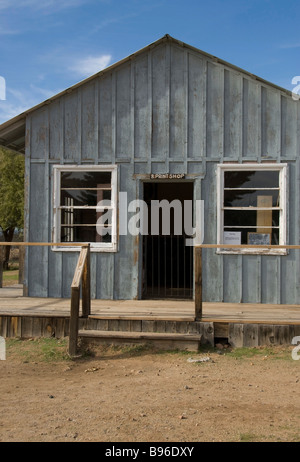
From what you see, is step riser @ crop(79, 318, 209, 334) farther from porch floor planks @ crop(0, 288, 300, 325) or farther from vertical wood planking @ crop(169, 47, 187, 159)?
vertical wood planking @ crop(169, 47, 187, 159)

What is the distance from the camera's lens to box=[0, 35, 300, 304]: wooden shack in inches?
356

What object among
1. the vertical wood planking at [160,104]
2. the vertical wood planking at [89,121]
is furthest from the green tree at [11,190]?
the vertical wood planking at [160,104]

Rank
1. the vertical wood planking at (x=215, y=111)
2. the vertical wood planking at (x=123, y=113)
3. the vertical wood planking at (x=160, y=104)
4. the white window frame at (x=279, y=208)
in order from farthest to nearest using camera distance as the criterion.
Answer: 1. the vertical wood planking at (x=123, y=113)
2. the vertical wood planking at (x=160, y=104)
3. the vertical wood planking at (x=215, y=111)
4. the white window frame at (x=279, y=208)

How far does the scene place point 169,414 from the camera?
15.5 ft

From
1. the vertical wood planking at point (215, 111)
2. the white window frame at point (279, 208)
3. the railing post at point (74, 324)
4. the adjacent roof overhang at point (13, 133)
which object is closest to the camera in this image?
the railing post at point (74, 324)

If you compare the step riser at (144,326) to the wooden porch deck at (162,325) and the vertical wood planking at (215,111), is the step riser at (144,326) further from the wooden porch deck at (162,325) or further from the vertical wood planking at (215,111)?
the vertical wood planking at (215,111)

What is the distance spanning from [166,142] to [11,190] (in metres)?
19.7

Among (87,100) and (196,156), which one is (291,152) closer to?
(196,156)

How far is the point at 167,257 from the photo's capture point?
11.6 meters

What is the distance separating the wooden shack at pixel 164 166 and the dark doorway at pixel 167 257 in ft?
2.66

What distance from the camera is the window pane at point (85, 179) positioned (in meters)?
9.55

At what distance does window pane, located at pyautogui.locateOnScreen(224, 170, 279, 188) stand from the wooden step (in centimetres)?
340

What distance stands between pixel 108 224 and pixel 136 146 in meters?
1.69
